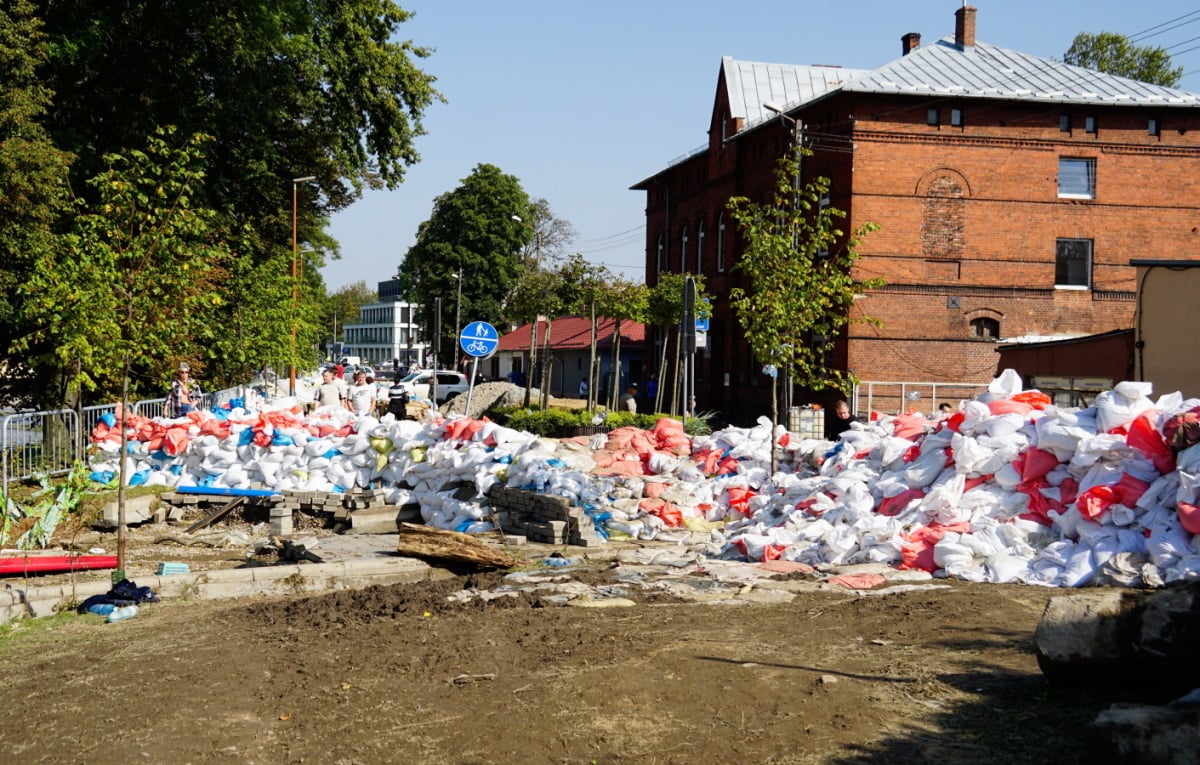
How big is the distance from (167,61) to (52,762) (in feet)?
59.9

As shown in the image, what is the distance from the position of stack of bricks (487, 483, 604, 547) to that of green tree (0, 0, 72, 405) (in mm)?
7087

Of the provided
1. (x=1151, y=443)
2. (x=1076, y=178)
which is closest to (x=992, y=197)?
(x=1076, y=178)

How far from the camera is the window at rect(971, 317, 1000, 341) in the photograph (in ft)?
97.1

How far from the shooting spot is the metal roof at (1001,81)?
2908 centimetres

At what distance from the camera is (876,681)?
591cm

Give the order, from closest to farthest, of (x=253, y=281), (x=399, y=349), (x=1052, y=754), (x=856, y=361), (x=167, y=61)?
(x=1052, y=754) → (x=167, y=61) → (x=253, y=281) → (x=856, y=361) → (x=399, y=349)

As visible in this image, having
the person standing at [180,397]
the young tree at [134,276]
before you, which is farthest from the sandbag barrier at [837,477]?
the young tree at [134,276]

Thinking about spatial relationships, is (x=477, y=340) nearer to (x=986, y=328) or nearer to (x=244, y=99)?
(x=244, y=99)

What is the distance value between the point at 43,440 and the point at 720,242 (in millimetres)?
27423

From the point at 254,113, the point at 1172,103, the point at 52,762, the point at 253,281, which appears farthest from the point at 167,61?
the point at 1172,103

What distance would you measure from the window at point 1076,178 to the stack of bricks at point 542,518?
75.4 feet

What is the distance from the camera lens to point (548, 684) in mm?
6066

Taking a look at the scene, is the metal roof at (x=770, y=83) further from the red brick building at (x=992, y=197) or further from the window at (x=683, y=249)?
the red brick building at (x=992, y=197)

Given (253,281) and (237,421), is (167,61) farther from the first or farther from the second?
(237,421)
